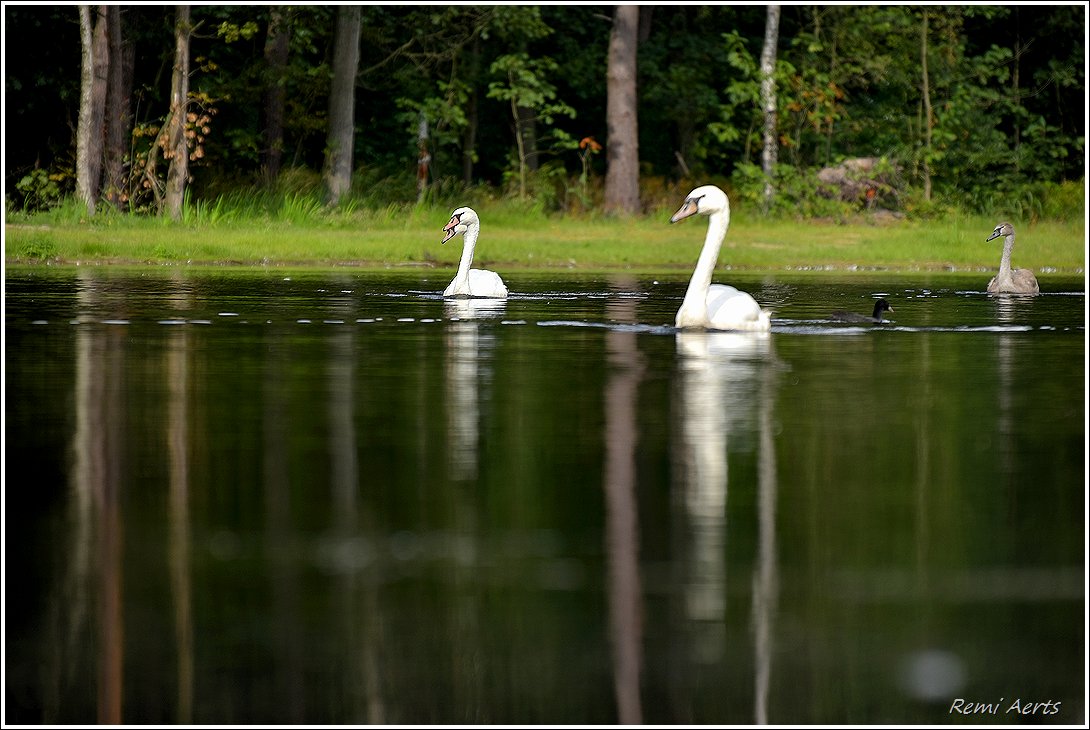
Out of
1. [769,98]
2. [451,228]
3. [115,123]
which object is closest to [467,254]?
[451,228]

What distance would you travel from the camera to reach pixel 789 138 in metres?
40.6

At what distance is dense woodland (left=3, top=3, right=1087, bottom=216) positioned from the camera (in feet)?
127

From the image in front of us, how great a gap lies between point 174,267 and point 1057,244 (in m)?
14.3

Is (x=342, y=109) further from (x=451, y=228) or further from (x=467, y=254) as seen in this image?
(x=467, y=254)

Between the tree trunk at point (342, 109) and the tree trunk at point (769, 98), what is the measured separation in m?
8.00

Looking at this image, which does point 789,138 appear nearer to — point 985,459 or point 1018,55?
point 1018,55

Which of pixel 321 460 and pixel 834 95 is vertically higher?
pixel 834 95

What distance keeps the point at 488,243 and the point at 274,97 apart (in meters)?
12.4

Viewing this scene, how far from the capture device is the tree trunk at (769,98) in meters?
39.9

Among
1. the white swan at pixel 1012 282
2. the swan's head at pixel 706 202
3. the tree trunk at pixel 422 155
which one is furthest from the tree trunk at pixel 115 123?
the swan's head at pixel 706 202

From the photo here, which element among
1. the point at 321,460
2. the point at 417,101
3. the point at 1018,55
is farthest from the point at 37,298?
the point at 1018,55

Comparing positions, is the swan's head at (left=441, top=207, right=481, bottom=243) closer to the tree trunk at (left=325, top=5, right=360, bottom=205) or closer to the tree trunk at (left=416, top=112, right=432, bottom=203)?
the tree trunk at (left=325, top=5, right=360, bottom=205)
